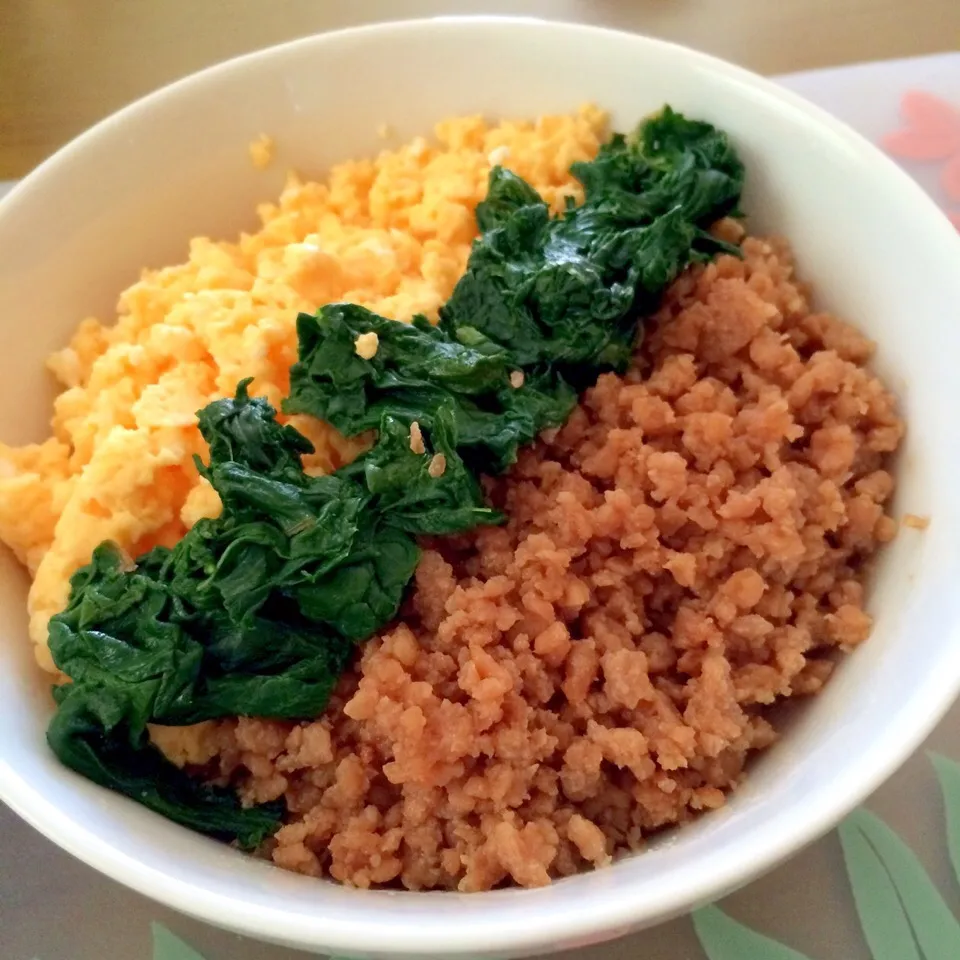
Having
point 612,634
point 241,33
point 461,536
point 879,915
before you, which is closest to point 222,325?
point 461,536

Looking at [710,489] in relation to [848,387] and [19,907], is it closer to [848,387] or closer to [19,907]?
[848,387]

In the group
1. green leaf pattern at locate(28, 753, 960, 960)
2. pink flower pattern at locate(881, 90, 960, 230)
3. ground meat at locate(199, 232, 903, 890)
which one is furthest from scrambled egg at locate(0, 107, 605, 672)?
pink flower pattern at locate(881, 90, 960, 230)

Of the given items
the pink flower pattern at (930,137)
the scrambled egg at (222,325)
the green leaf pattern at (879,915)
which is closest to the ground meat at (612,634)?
the green leaf pattern at (879,915)

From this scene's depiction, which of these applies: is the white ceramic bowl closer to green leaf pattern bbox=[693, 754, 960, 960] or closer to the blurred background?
green leaf pattern bbox=[693, 754, 960, 960]

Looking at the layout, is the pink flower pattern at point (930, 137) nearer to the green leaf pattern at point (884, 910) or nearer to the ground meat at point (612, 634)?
the ground meat at point (612, 634)

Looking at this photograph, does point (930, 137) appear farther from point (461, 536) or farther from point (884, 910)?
point (884, 910)

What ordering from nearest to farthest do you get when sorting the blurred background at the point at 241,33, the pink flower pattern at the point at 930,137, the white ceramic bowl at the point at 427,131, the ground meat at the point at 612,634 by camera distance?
the white ceramic bowl at the point at 427,131 < the ground meat at the point at 612,634 < the pink flower pattern at the point at 930,137 < the blurred background at the point at 241,33
